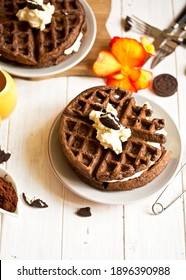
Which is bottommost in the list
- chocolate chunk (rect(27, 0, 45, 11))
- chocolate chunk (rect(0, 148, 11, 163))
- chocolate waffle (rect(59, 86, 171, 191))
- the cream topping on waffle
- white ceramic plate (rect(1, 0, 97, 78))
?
chocolate chunk (rect(0, 148, 11, 163))

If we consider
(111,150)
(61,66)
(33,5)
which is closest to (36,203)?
(111,150)

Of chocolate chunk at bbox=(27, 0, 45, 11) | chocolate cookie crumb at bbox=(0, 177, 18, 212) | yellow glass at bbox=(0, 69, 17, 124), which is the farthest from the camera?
chocolate chunk at bbox=(27, 0, 45, 11)

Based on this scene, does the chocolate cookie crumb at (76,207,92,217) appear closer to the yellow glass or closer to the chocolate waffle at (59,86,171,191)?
the chocolate waffle at (59,86,171,191)

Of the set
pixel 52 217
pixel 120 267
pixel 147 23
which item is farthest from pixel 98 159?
pixel 147 23

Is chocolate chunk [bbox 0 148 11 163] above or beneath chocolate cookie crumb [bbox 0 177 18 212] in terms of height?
above

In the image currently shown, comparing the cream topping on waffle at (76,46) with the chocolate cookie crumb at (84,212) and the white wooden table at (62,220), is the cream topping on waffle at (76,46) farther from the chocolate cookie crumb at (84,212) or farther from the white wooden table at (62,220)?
the chocolate cookie crumb at (84,212)

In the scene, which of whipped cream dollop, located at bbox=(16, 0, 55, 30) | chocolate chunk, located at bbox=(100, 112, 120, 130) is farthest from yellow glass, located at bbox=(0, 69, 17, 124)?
chocolate chunk, located at bbox=(100, 112, 120, 130)

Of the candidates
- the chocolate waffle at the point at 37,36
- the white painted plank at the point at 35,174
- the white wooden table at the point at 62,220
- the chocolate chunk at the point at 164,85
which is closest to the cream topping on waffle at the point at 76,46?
the chocolate waffle at the point at 37,36
